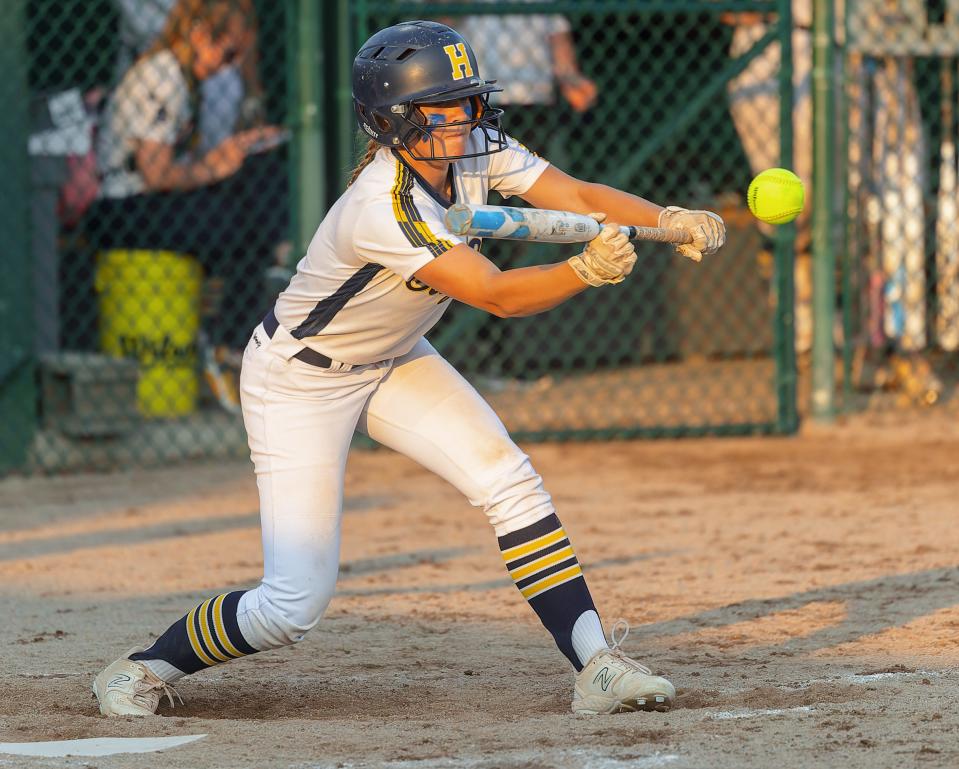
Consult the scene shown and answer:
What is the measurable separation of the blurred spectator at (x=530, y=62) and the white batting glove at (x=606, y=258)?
519cm

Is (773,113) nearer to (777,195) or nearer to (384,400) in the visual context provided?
(777,195)

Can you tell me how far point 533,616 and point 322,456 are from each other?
1.31 metres

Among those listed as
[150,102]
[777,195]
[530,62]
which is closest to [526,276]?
[777,195]

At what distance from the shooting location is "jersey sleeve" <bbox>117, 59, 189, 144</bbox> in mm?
8055

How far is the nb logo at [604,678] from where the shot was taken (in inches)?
142

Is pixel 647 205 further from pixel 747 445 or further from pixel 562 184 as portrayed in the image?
pixel 747 445

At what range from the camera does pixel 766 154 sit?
8727mm

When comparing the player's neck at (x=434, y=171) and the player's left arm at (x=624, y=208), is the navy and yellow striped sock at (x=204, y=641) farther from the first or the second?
the player's left arm at (x=624, y=208)

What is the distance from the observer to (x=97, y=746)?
352cm

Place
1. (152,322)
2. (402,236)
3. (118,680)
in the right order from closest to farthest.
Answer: (402,236) < (118,680) < (152,322)

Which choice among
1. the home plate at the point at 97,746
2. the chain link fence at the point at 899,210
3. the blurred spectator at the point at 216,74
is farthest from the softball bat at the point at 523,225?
the chain link fence at the point at 899,210

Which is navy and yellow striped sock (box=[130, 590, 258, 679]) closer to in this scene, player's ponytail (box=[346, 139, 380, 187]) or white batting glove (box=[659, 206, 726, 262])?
player's ponytail (box=[346, 139, 380, 187])

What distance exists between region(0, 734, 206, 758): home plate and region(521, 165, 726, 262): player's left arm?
1.60m

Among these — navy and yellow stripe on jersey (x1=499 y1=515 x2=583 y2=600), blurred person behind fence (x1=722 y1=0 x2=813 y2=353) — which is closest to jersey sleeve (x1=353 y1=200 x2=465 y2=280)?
navy and yellow stripe on jersey (x1=499 y1=515 x2=583 y2=600)
